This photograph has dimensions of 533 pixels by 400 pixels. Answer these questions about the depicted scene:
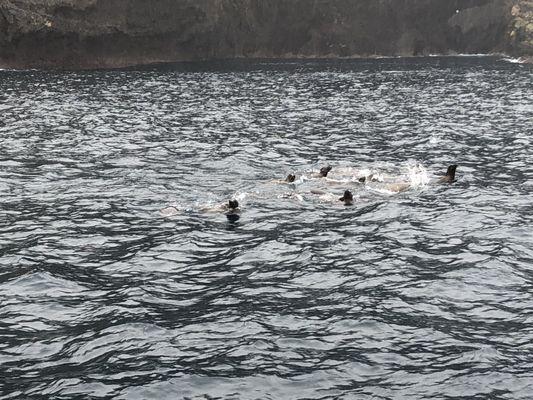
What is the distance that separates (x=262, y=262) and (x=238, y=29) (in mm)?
71066

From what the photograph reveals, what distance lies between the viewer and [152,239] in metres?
20.0

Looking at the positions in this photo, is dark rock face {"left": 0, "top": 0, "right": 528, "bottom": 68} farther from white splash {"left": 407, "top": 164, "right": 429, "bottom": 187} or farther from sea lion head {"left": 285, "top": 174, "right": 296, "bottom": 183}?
white splash {"left": 407, "top": 164, "right": 429, "bottom": 187}

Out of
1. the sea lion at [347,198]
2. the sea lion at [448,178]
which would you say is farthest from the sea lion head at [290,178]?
the sea lion at [448,178]

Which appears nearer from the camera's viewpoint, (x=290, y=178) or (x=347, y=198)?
(x=347, y=198)

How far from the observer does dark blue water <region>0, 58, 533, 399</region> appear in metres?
12.7

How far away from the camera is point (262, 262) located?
18328 mm

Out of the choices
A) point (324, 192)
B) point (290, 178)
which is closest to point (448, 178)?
point (324, 192)

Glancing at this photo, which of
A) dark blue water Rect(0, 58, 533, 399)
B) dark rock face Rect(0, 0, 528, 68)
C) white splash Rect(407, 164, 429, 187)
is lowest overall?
dark blue water Rect(0, 58, 533, 399)

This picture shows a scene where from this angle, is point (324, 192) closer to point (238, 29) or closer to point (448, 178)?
point (448, 178)

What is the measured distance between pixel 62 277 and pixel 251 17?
7318 centimetres

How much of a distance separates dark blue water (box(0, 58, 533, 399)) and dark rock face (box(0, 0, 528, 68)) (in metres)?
32.7

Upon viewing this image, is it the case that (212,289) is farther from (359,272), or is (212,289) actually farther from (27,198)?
(27,198)

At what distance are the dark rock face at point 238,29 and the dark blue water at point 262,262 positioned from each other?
3268 centimetres

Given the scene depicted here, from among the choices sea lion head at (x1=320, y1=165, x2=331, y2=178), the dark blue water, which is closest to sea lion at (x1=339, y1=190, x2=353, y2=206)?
the dark blue water
